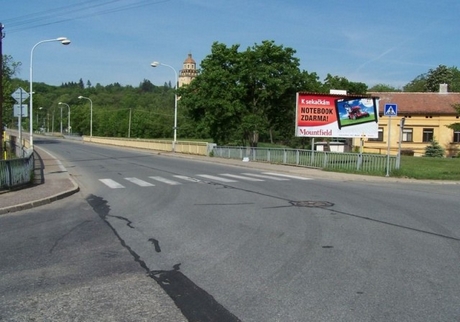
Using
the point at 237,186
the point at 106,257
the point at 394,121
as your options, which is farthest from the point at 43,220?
the point at 394,121

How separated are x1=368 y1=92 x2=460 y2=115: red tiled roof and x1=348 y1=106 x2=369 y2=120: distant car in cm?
2440

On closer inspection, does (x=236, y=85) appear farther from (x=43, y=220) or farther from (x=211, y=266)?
(x=211, y=266)

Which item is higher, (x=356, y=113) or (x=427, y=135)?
(x=356, y=113)

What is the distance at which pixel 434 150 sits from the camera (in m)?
→ 46.7

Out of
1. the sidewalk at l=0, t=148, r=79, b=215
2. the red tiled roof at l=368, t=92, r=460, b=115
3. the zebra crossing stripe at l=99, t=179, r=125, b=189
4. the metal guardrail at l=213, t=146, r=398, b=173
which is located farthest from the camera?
the red tiled roof at l=368, t=92, r=460, b=115

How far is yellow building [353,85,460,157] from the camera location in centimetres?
5100

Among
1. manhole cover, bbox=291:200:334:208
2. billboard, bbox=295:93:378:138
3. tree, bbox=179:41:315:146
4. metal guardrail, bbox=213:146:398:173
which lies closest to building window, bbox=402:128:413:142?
tree, bbox=179:41:315:146

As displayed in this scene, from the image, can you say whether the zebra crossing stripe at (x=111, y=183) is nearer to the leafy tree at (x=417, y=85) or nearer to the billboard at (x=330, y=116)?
the billboard at (x=330, y=116)

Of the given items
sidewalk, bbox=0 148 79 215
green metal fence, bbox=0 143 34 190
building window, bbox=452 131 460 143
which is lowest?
sidewalk, bbox=0 148 79 215

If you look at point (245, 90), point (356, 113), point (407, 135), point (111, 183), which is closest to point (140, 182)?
point (111, 183)

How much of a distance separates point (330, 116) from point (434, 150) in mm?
22548

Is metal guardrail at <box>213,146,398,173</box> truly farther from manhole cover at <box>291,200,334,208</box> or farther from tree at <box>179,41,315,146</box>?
manhole cover at <box>291,200,334,208</box>

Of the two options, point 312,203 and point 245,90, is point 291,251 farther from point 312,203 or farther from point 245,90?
point 245,90

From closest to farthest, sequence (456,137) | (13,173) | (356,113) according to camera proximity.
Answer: (13,173) < (356,113) < (456,137)
